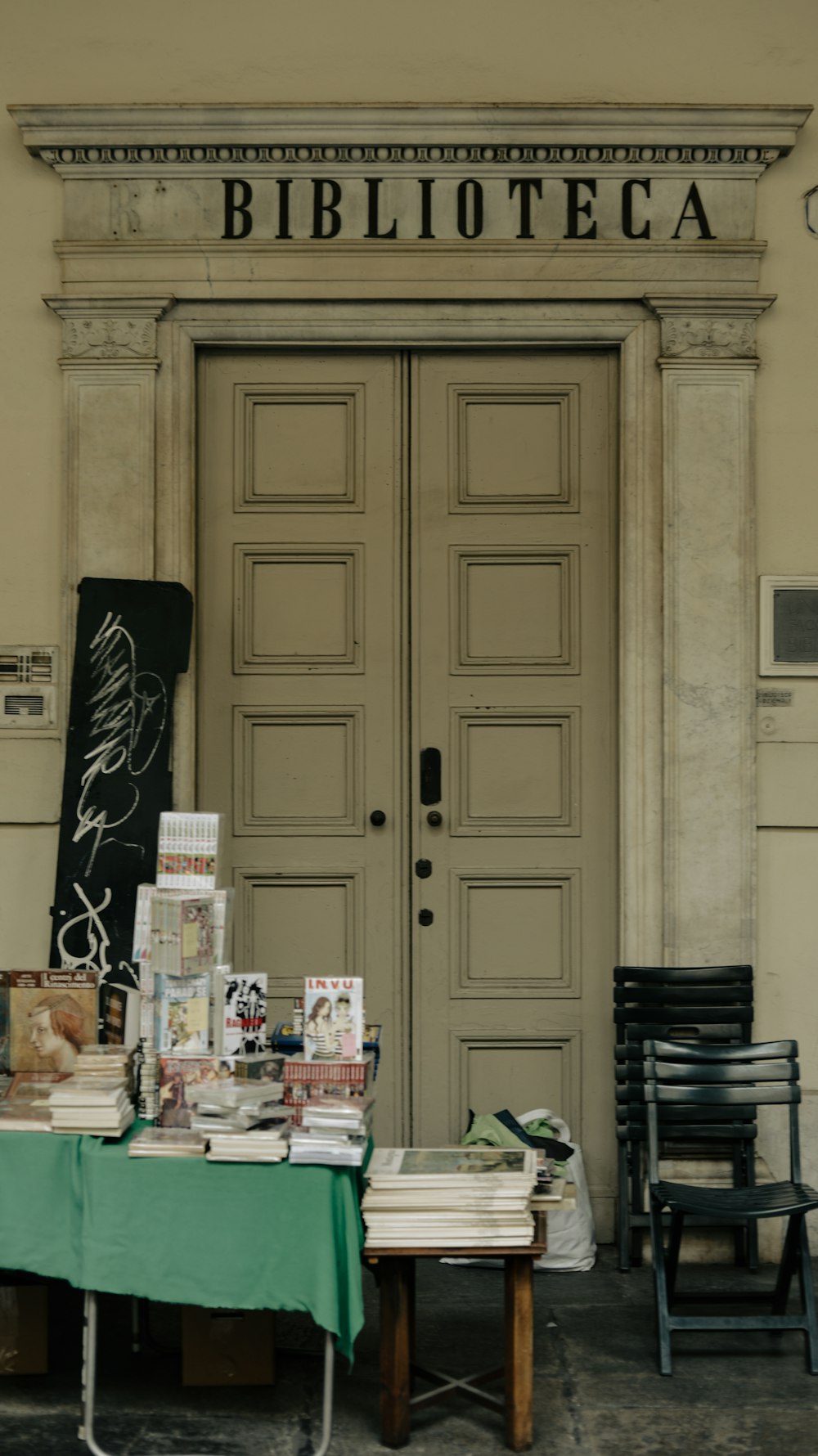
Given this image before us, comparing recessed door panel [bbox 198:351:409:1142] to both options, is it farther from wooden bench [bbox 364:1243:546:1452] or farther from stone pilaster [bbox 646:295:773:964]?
wooden bench [bbox 364:1243:546:1452]

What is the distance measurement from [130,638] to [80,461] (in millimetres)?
705

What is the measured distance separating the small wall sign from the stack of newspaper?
2.49m

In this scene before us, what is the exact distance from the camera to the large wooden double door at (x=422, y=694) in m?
5.72

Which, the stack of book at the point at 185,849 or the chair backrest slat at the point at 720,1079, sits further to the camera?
the chair backrest slat at the point at 720,1079

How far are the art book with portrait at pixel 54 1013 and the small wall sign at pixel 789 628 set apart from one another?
2.83 m

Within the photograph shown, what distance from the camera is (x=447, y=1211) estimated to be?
3.83m

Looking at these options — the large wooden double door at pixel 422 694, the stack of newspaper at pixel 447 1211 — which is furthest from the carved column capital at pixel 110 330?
the stack of newspaper at pixel 447 1211

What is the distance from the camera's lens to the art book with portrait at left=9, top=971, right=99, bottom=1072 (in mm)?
4152

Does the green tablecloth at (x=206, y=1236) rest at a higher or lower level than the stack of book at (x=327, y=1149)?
lower

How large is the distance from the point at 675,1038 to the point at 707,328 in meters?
2.67

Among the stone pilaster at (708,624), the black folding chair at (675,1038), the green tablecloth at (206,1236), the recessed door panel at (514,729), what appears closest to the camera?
the green tablecloth at (206,1236)
